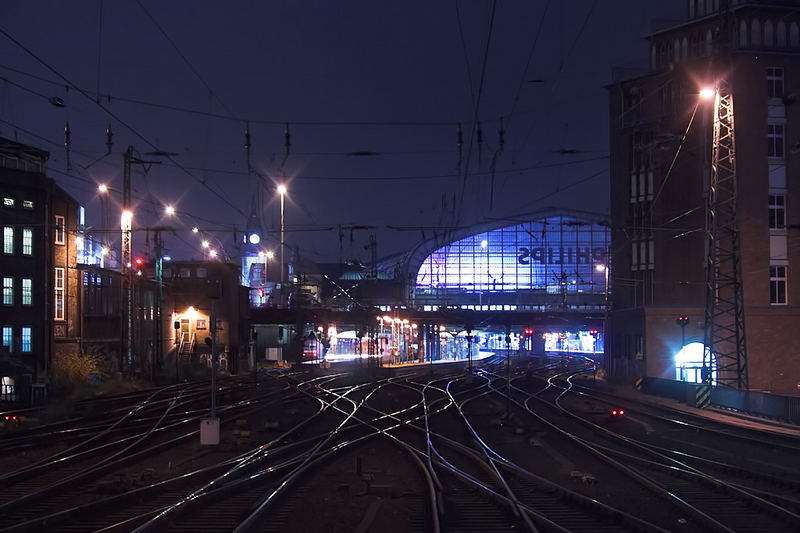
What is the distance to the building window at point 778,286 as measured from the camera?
3819cm

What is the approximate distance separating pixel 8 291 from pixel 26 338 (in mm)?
2419

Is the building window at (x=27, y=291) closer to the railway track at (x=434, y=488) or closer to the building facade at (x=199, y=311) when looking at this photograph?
the building facade at (x=199, y=311)

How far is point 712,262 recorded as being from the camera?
28562 mm

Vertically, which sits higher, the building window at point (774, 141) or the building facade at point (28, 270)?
the building window at point (774, 141)

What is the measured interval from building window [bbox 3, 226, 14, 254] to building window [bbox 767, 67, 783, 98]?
1493 inches

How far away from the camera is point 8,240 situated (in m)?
37.3

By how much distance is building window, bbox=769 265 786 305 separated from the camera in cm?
3819

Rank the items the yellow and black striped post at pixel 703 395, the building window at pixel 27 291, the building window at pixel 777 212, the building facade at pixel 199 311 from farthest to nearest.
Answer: the building facade at pixel 199 311, the building window at pixel 777 212, the building window at pixel 27 291, the yellow and black striped post at pixel 703 395

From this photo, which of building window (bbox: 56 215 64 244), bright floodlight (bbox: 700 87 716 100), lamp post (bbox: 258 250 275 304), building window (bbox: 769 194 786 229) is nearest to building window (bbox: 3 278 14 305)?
building window (bbox: 56 215 64 244)

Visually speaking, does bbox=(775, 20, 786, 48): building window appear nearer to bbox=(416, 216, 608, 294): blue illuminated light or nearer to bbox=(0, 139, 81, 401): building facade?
bbox=(0, 139, 81, 401): building facade

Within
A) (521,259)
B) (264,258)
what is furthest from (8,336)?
(521,259)

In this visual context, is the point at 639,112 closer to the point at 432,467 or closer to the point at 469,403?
the point at 469,403

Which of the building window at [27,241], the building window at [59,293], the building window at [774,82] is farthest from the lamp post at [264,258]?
the building window at [774,82]

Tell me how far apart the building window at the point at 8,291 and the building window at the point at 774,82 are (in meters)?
38.3
